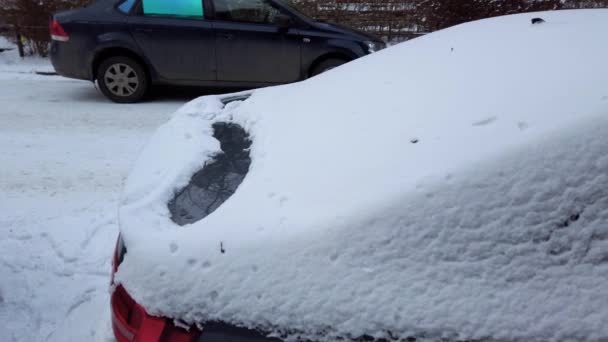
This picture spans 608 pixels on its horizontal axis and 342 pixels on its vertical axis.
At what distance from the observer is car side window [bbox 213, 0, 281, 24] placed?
6.72m

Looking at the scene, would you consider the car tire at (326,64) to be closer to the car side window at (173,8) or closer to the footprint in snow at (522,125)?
the car side window at (173,8)

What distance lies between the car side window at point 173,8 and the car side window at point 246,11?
25cm

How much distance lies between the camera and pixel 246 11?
673 cm

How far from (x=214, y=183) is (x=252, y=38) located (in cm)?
526

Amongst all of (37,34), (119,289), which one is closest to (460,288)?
(119,289)

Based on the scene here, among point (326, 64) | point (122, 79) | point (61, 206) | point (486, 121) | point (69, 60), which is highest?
point (486, 121)

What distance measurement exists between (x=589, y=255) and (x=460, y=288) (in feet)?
1.10

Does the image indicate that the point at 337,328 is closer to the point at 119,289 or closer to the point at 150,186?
the point at 119,289

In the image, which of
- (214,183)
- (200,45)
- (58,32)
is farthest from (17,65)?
(214,183)

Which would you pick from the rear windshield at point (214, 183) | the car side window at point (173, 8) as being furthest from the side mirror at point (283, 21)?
the rear windshield at point (214, 183)

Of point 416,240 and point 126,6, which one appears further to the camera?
point 126,6

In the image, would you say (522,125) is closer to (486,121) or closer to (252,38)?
(486,121)

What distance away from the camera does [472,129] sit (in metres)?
1.46

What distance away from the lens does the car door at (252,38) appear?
6699 mm
